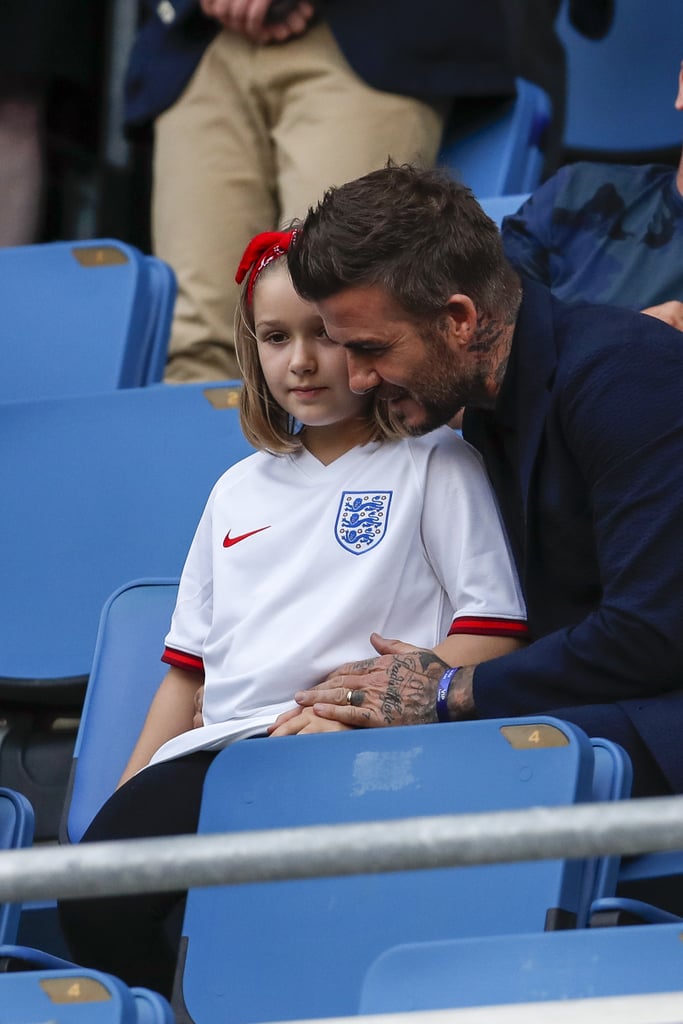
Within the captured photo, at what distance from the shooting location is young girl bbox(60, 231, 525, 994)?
6.26ft

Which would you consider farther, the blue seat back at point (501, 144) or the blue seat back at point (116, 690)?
the blue seat back at point (501, 144)

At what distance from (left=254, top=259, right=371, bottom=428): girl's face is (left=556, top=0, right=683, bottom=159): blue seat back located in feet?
5.66

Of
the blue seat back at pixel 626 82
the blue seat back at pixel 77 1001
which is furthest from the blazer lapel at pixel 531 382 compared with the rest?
the blue seat back at pixel 626 82

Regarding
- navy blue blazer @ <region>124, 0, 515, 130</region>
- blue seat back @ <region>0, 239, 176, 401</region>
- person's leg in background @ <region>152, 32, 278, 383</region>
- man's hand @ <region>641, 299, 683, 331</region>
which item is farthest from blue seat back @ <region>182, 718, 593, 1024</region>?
navy blue blazer @ <region>124, 0, 515, 130</region>

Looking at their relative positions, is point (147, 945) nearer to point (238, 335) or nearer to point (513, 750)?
point (513, 750)

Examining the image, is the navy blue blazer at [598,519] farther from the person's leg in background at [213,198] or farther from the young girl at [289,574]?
the person's leg in background at [213,198]

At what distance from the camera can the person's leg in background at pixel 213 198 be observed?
326 cm

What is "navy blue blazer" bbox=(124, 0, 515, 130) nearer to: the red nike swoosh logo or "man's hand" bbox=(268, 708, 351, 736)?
the red nike swoosh logo

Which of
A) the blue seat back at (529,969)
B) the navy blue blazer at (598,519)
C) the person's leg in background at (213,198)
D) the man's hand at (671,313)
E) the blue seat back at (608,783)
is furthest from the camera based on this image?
the person's leg in background at (213,198)

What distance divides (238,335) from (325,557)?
1.14ft

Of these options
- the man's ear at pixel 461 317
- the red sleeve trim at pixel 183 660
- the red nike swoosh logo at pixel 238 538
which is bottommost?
the red sleeve trim at pixel 183 660

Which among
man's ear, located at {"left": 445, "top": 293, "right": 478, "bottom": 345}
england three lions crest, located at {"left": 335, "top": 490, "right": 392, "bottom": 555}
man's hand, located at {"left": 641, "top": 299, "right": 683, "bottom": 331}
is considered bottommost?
england three lions crest, located at {"left": 335, "top": 490, "right": 392, "bottom": 555}

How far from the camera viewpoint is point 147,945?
1.90m

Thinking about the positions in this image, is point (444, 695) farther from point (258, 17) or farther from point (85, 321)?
point (258, 17)
